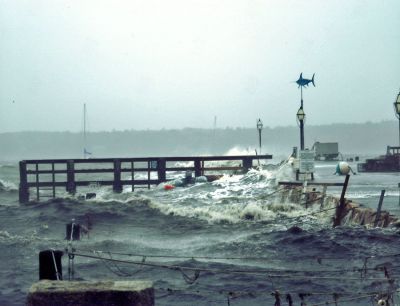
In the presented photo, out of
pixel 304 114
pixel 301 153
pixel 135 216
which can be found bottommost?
pixel 135 216

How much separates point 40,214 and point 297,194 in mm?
10721

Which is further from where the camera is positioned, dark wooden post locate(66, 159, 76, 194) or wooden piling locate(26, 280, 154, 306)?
dark wooden post locate(66, 159, 76, 194)

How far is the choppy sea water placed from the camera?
35.8ft

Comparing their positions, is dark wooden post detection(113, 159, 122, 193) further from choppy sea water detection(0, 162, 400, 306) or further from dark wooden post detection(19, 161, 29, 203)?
dark wooden post detection(19, 161, 29, 203)

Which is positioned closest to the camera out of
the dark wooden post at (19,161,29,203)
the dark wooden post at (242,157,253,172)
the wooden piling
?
the wooden piling

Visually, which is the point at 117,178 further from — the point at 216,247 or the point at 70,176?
the point at 216,247

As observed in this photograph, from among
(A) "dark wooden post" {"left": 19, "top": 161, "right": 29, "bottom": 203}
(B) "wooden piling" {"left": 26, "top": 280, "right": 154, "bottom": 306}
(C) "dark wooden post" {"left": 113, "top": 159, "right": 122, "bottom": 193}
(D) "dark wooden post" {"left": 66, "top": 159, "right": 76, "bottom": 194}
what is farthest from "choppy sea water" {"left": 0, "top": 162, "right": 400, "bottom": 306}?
(B) "wooden piling" {"left": 26, "top": 280, "right": 154, "bottom": 306}

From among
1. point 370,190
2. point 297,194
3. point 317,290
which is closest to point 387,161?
point 370,190

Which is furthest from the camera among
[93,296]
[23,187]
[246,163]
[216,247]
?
[246,163]

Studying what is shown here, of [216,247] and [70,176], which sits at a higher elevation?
[70,176]

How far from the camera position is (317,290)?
11086mm

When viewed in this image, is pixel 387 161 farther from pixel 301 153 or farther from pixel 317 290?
pixel 317 290

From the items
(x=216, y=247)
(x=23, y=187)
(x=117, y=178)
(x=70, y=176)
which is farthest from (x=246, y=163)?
(x=216, y=247)

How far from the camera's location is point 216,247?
1631cm
